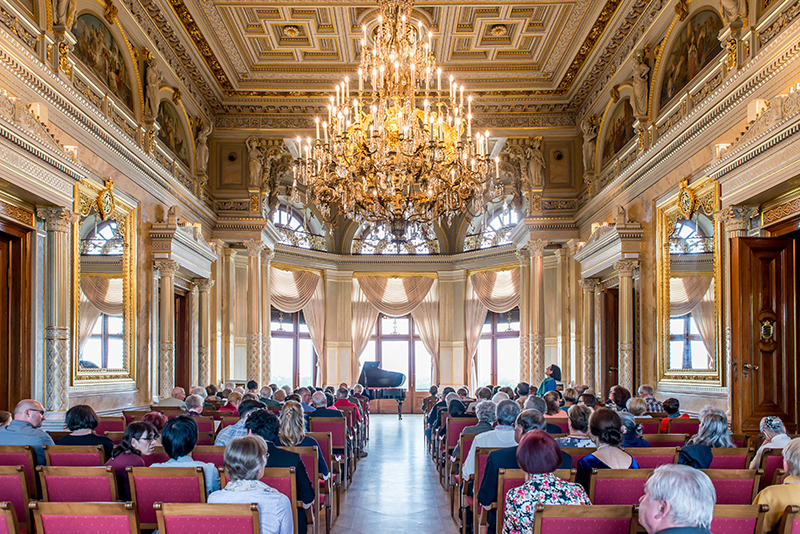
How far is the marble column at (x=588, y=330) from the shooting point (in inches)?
479

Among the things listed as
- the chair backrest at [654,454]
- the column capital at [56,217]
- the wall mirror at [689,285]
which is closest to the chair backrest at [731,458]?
the chair backrest at [654,454]

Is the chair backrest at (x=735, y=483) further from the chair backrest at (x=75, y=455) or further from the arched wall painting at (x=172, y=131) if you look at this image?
the arched wall painting at (x=172, y=131)

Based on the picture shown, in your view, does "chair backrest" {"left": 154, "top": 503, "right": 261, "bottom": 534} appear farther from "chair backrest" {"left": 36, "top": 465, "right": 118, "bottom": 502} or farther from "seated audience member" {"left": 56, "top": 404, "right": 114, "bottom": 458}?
"seated audience member" {"left": 56, "top": 404, "right": 114, "bottom": 458}

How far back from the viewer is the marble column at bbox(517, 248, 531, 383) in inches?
569

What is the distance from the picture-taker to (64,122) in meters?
7.44

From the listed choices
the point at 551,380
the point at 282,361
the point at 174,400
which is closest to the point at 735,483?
the point at 551,380

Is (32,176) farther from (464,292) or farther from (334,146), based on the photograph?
(464,292)

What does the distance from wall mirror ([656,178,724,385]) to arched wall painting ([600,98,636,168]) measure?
7.10 ft

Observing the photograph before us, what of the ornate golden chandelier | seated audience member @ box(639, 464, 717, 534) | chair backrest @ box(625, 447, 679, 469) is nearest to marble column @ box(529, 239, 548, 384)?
the ornate golden chandelier

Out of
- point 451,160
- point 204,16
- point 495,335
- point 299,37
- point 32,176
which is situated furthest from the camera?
point 495,335

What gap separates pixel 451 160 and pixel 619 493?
5012 millimetres

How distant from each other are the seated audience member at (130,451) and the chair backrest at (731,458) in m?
3.48

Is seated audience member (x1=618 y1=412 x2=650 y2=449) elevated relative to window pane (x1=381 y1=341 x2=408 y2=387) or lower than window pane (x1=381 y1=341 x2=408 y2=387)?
elevated

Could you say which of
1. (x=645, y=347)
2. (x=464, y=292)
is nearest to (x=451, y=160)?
(x=645, y=347)
